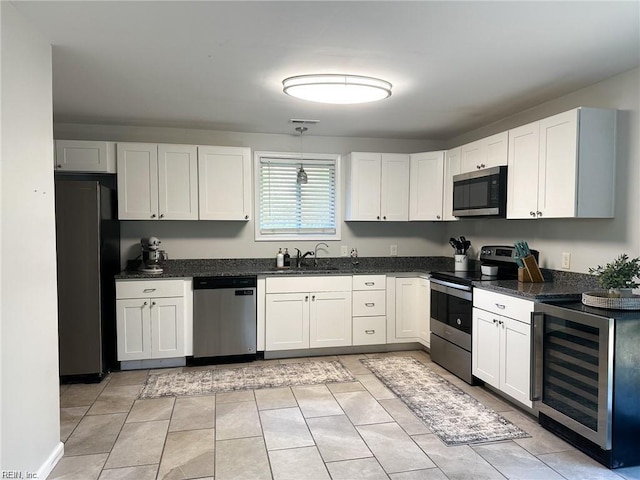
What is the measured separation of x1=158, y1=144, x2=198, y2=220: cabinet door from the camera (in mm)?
4316

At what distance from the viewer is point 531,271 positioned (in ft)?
11.4

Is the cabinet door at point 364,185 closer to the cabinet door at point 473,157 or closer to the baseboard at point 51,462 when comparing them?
the cabinet door at point 473,157

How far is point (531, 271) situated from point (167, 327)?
10.5ft

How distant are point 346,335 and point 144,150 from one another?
273cm

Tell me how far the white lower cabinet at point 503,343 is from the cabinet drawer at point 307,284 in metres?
1.41

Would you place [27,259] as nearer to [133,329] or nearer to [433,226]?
[133,329]

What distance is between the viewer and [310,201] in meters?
5.03

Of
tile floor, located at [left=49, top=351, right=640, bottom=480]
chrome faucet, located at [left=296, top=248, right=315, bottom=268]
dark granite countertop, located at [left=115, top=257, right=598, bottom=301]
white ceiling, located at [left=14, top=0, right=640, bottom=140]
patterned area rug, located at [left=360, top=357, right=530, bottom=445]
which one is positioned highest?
white ceiling, located at [left=14, top=0, right=640, bottom=140]

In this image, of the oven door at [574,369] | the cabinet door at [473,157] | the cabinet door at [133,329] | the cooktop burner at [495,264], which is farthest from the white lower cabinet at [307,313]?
the oven door at [574,369]

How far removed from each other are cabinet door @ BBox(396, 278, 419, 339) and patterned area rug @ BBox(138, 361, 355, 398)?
0.85 meters

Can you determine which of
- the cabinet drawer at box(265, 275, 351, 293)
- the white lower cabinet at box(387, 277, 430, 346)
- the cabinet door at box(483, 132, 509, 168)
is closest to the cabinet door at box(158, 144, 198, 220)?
the cabinet drawer at box(265, 275, 351, 293)

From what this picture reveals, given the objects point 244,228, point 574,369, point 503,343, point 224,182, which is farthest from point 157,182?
point 574,369

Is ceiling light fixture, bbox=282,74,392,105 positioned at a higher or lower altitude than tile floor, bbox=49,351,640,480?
higher

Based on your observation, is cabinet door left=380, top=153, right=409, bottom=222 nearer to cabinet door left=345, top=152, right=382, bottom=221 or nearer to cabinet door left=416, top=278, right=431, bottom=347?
cabinet door left=345, top=152, right=382, bottom=221
